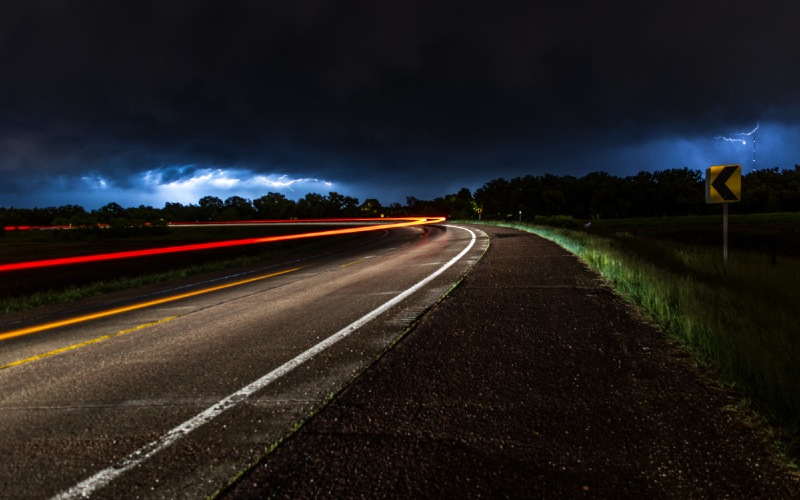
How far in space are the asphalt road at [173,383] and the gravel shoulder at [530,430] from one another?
0.39m

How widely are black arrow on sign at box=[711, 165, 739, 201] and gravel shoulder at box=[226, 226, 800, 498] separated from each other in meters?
6.59

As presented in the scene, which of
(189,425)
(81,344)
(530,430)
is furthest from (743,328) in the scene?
(81,344)

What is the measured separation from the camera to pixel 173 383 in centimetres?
407

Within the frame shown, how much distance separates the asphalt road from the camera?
2596mm

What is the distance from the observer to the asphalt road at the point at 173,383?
2596mm

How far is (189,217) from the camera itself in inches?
4771

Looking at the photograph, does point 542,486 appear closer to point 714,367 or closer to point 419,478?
point 419,478

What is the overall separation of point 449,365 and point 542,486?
6.22 ft

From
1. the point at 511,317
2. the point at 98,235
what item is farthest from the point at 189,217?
the point at 511,317

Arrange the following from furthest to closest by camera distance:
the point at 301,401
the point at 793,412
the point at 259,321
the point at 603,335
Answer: the point at 259,321 < the point at 603,335 < the point at 301,401 < the point at 793,412

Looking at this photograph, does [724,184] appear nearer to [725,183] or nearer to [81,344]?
[725,183]

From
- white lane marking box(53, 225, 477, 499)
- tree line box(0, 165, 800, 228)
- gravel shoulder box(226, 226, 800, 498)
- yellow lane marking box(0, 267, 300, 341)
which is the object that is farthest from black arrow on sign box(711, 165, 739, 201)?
tree line box(0, 165, 800, 228)

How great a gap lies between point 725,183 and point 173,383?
1120 cm

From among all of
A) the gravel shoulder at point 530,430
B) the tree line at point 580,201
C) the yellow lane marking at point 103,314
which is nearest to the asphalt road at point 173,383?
the yellow lane marking at point 103,314
